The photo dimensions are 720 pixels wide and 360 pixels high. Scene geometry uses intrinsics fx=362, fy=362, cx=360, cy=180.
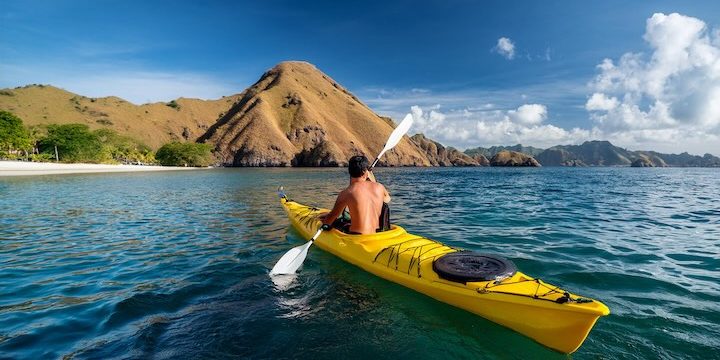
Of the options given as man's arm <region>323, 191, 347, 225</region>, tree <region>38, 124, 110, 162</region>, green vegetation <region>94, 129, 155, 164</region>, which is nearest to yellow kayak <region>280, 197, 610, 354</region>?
man's arm <region>323, 191, 347, 225</region>

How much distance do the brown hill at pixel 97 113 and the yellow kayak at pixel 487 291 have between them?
16771cm

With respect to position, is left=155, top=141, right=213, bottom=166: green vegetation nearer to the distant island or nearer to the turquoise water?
the distant island

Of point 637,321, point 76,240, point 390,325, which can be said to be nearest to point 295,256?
point 390,325

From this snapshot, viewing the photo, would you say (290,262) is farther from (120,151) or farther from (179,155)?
(179,155)

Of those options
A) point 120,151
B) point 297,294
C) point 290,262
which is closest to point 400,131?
point 290,262

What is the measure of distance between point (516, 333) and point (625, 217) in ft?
44.2

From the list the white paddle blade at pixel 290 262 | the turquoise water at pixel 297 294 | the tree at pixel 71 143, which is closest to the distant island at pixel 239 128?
the tree at pixel 71 143

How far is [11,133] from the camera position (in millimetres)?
56500

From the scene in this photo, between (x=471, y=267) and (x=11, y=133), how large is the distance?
7633 centimetres

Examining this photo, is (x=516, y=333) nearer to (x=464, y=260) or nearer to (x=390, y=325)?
(x=464, y=260)

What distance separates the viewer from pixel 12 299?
20.1ft

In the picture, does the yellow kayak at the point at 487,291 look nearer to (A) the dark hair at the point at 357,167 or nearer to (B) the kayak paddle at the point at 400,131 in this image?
(A) the dark hair at the point at 357,167

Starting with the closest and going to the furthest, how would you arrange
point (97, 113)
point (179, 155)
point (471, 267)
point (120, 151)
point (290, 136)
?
1. point (471, 267)
2. point (120, 151)
3. point (179, 155)
4. point (97, 113)
5. point (290, 136)

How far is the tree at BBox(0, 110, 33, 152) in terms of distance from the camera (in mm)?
54894
